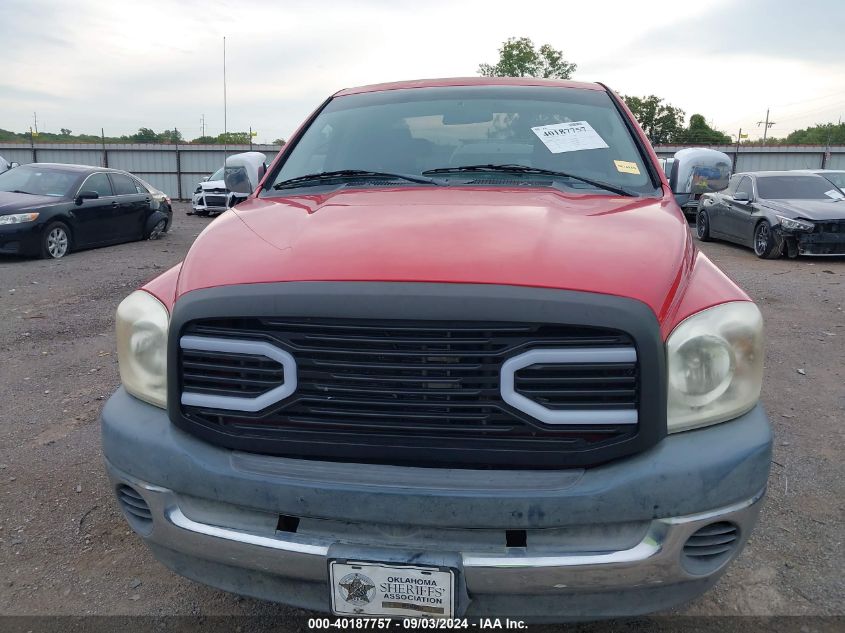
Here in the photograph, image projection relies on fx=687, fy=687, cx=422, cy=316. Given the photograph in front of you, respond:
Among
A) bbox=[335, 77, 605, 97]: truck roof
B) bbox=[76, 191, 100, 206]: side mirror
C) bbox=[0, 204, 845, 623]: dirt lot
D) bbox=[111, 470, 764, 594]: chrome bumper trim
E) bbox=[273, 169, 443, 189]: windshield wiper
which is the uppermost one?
bbox=[335, 77, 605, 97]: truck roof

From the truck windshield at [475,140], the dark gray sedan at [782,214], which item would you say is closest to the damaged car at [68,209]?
the truck windshield at [475,140]

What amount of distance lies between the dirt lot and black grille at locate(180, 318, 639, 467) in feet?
3.36

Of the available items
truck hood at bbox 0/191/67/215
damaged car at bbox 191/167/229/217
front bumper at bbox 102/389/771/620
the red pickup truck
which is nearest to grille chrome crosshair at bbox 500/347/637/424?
the red pickup truck

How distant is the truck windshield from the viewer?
8.94ft

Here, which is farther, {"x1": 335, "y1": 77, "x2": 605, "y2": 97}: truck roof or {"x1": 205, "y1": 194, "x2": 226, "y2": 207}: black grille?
{"x1": 205, "y1": 194, "x2": 226, "y2": 207}: black grille

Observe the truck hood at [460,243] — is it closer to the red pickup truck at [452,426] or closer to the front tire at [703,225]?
the red pickup truck at [452,426]

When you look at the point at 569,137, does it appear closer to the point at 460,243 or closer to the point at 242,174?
the point at 460,243

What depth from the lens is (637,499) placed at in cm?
163

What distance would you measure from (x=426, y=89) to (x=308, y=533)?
7.53ft

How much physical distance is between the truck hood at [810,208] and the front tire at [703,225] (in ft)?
7.55

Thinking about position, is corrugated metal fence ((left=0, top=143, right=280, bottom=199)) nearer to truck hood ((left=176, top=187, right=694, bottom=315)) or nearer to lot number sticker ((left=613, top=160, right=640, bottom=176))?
lot number sticker ((left=613, top=160, right=640, bottom=176))

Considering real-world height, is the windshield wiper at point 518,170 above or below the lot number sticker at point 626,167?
→ below

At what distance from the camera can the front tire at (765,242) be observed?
1093 centimetres

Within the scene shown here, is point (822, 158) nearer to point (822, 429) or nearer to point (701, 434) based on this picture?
point (822, 429)
